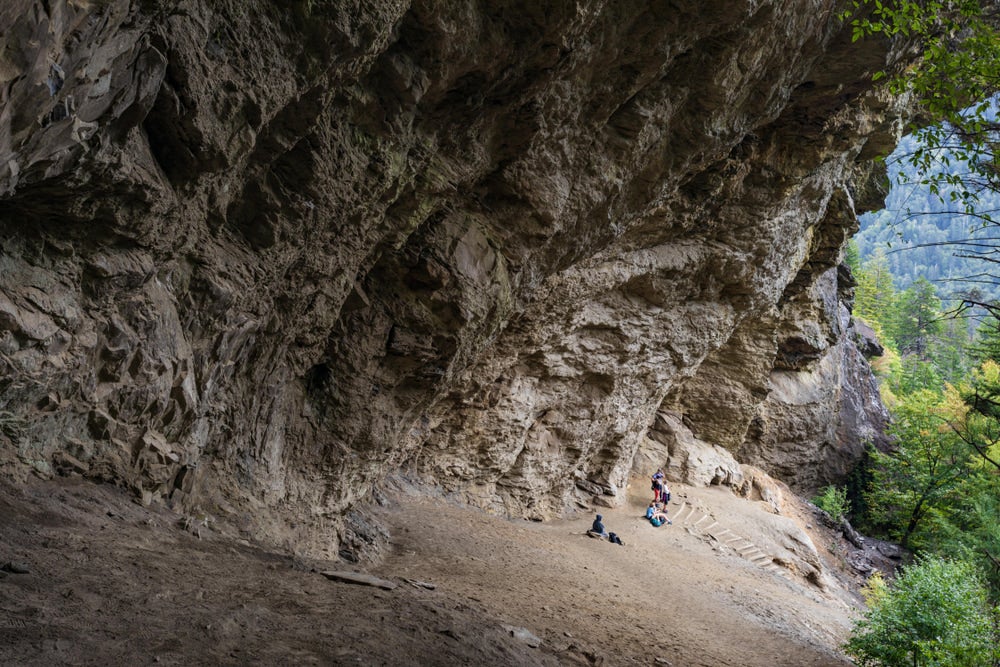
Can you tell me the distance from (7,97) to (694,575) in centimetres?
1489

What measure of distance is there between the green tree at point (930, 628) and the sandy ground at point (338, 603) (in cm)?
131

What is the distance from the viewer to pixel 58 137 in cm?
376

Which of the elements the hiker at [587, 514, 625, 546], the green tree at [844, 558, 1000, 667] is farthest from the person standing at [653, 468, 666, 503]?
the green tree at [844, 558, 1000, 667]

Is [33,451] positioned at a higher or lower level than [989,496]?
lower

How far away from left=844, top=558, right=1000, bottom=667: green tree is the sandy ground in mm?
1309

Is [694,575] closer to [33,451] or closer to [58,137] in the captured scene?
[33,451]

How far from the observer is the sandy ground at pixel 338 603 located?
139 inches

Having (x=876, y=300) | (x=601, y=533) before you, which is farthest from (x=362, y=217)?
(x=876, y=300)

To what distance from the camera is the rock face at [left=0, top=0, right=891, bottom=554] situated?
4.46m

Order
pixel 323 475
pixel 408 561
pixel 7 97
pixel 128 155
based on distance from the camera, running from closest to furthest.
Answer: pixel 7 97
pixel 128 155
pixel 323 475
pixel 408 561

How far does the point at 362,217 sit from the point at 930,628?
9420mm

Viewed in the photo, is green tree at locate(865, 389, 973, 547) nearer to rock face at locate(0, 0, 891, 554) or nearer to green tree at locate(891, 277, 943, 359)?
rock face at locate(0, 0, 891, 554)

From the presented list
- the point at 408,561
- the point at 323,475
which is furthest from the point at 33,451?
the point at 408,561

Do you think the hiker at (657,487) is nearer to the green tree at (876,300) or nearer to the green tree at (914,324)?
the green tree at (876,300)
